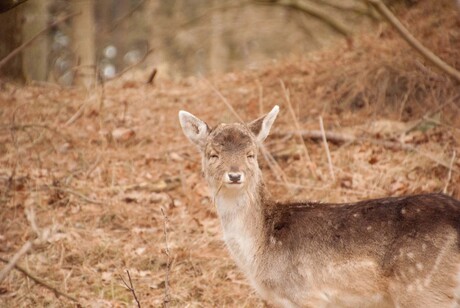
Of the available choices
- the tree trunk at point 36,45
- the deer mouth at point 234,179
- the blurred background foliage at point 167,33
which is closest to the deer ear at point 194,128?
the deer mouth at point 234,179

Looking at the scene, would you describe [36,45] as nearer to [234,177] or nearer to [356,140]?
[356,140]

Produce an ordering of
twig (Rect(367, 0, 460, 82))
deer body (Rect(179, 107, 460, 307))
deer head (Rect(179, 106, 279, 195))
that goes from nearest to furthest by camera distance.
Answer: twig (Rect(367, 0, 460, 82)) → deer body (Rect(179, 107, 460, 307)) → deer head (Rect(179, 106, 279, 195))

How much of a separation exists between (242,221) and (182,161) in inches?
182

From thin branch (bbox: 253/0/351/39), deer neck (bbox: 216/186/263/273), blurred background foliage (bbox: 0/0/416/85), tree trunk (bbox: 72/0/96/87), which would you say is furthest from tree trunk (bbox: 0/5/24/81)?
deer neck (bbox: 216/186/263/273)

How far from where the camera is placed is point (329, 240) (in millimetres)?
6457

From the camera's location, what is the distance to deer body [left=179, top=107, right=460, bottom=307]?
5895 mm

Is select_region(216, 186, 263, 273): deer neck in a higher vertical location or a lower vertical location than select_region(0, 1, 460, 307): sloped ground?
higher

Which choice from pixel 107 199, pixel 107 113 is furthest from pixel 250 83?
pixel 107 199

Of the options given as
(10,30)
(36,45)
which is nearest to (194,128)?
(10,30)

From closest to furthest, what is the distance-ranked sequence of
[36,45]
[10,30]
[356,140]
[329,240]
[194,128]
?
1. [329,240]
2. [194,128]
3. [356,140]
4. [10,30]
5. [36,45]

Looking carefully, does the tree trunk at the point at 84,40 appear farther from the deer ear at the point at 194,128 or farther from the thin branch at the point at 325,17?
the deer ear at the point at 194,128

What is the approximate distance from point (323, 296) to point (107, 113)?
8.00 meters

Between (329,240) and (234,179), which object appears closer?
(329,240)

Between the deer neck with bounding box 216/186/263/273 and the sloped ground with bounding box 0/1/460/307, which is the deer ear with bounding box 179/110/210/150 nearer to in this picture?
the deer neck with bounding box 216/186/263/273
